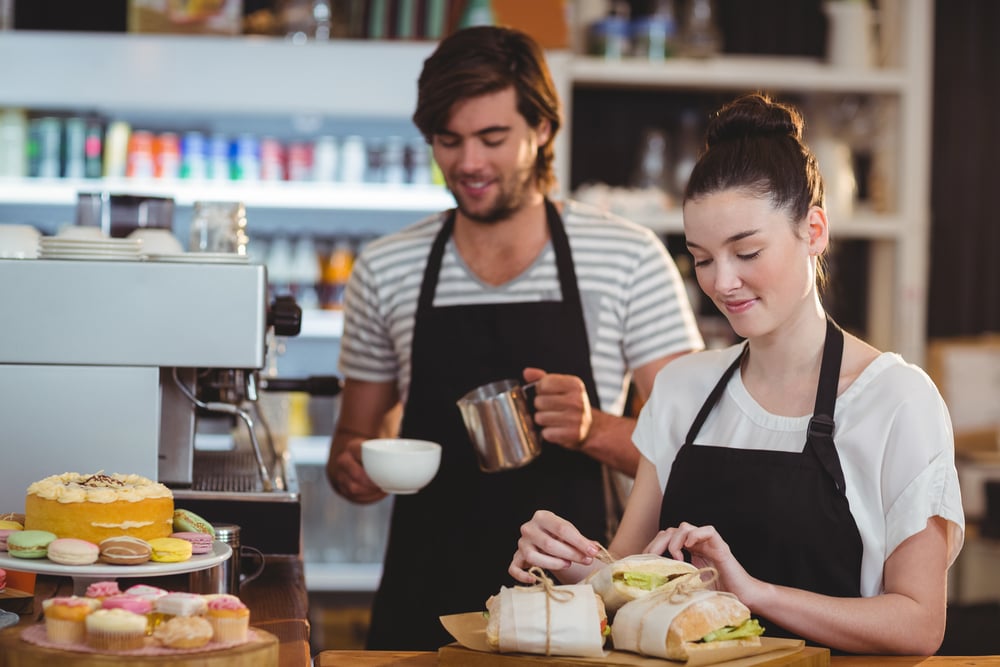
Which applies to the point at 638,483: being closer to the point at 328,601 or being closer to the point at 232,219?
the point at 232,219

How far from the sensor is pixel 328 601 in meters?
4.15

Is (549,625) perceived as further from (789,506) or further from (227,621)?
(789,506)

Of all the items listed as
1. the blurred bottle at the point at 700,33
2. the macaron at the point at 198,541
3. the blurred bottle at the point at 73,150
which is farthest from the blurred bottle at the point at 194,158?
the macaron at the point at 198,541

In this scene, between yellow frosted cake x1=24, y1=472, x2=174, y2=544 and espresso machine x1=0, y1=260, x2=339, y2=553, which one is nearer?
yellow frosted cake x1=24, y1=472, x2=174, y2=544

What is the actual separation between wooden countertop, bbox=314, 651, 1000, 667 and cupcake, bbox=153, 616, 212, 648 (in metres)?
0.22

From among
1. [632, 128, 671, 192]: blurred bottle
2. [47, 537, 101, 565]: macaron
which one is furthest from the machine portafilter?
Answer: [632, 128, 671, 192]: blurred bottle

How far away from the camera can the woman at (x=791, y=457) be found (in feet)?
4.56

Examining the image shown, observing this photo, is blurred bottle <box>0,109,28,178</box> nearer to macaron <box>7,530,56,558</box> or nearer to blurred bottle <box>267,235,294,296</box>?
blurred bottle <box>267,235,294,296</box>

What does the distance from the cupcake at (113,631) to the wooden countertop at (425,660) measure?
25cm

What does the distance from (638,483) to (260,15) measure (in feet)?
8.62

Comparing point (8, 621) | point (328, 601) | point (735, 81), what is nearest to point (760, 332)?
point (8, 621)

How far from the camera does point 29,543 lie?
1.33 m

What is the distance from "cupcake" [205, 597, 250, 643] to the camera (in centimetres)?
112

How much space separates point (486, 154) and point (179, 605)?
119 cm
